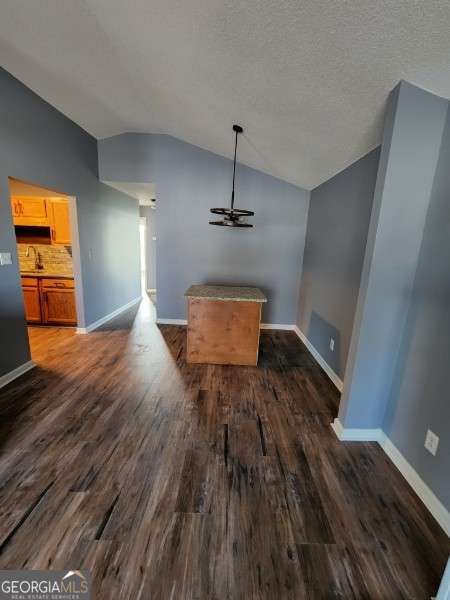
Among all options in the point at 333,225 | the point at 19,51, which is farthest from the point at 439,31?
the point at 19,51

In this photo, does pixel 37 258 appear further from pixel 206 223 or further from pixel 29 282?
pixel 206 223

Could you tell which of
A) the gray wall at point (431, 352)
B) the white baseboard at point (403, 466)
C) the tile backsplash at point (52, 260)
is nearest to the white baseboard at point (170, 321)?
the tile backsplash at point (52, 260)

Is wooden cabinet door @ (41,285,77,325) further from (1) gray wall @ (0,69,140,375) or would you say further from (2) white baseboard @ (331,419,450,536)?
(2) white baseboard @ (331,419,450,536)

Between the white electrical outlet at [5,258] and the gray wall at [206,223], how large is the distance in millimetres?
2032

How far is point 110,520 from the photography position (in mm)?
1263

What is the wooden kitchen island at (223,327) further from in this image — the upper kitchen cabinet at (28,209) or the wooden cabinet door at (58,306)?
the upper kitchen cabinet at (28,209)

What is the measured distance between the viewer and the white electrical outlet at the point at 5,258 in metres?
2.30

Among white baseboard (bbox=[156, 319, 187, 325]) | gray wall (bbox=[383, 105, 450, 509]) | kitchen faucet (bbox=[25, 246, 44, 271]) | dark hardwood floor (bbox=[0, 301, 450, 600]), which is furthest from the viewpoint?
white baseboard (bbox=[156, 319, 187, 325])

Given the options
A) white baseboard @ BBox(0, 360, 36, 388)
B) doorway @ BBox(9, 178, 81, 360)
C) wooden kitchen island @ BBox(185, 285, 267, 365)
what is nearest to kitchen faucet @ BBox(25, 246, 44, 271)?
doorway @ BBox(9, 178, 81, 360)

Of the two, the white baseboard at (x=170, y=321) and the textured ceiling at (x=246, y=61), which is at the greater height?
the textured ceiling at (x=246, y=61)

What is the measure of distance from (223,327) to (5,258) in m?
2.32

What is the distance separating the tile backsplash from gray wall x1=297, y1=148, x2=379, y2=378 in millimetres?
3795

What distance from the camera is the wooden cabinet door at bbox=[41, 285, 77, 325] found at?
383 cm

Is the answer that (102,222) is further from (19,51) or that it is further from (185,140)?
(19,51)
